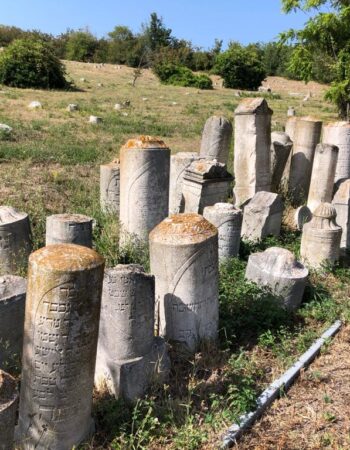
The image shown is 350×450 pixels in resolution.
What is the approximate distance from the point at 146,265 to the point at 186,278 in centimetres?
165

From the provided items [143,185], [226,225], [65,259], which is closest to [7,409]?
[65,259]

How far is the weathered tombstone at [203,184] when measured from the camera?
7.16 metres

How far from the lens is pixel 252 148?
7867 millimetres

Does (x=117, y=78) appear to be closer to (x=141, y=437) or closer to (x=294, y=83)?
(x=294, y=83)

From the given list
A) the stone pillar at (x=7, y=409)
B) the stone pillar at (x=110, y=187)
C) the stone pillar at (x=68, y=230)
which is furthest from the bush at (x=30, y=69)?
the stone pillar at (x=7, y=409)

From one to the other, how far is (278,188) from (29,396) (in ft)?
22.1

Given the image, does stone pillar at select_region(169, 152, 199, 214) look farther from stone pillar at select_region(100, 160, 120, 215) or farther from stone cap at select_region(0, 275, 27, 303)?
stone cap at select_region(0, 275, 27, 303)

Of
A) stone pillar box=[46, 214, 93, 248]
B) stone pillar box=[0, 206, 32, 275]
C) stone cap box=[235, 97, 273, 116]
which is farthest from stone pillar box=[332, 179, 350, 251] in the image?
stone pillar box=[0, 206, 32, 275]

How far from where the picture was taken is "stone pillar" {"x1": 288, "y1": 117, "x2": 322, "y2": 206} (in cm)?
888

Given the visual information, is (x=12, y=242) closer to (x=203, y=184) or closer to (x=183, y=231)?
(x=183, y=231)

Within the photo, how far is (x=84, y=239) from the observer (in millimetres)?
5461

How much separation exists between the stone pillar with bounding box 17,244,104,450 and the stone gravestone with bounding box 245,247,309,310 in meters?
2.55

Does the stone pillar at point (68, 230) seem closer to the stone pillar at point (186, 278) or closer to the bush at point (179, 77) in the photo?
the stone pillar at point (186, 278)

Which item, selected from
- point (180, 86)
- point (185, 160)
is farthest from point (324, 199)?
point (180, 86)
